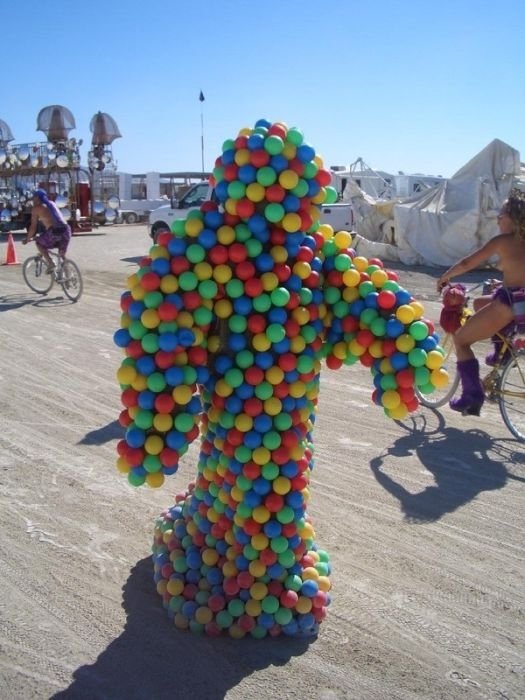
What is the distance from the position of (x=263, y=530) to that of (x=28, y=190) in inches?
1194

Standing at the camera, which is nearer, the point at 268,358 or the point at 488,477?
the point at 268,358

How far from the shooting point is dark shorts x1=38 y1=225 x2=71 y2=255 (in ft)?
37.1

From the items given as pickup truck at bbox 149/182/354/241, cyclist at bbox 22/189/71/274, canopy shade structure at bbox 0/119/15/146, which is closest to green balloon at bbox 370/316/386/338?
cyclist at bbox 22/189/71/274

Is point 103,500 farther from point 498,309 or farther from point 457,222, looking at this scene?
point 457,222

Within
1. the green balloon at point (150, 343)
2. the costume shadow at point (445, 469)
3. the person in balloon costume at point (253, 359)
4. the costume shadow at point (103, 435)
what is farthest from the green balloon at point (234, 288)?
the costume shadow at point (103, 435)

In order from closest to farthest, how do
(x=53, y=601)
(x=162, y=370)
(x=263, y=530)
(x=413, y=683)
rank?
(x=162, y=370), (x=413, y=683), (x=263, y=530), (x=53, y=601)

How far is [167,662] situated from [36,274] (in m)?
10.2

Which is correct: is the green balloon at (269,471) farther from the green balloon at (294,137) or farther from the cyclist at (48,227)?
the cyclist at (48,227)

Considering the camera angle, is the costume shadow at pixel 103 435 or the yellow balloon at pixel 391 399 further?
the costume shadow at pixel 103 435

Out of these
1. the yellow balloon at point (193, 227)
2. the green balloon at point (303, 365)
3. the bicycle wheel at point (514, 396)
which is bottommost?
the bicycle wheel at point (514, 396)

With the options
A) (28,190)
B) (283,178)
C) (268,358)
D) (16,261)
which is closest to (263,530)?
(268,358)

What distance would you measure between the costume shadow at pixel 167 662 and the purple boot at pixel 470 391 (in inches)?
118

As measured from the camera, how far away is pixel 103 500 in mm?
4203

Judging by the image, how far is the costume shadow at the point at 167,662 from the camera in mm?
2572
